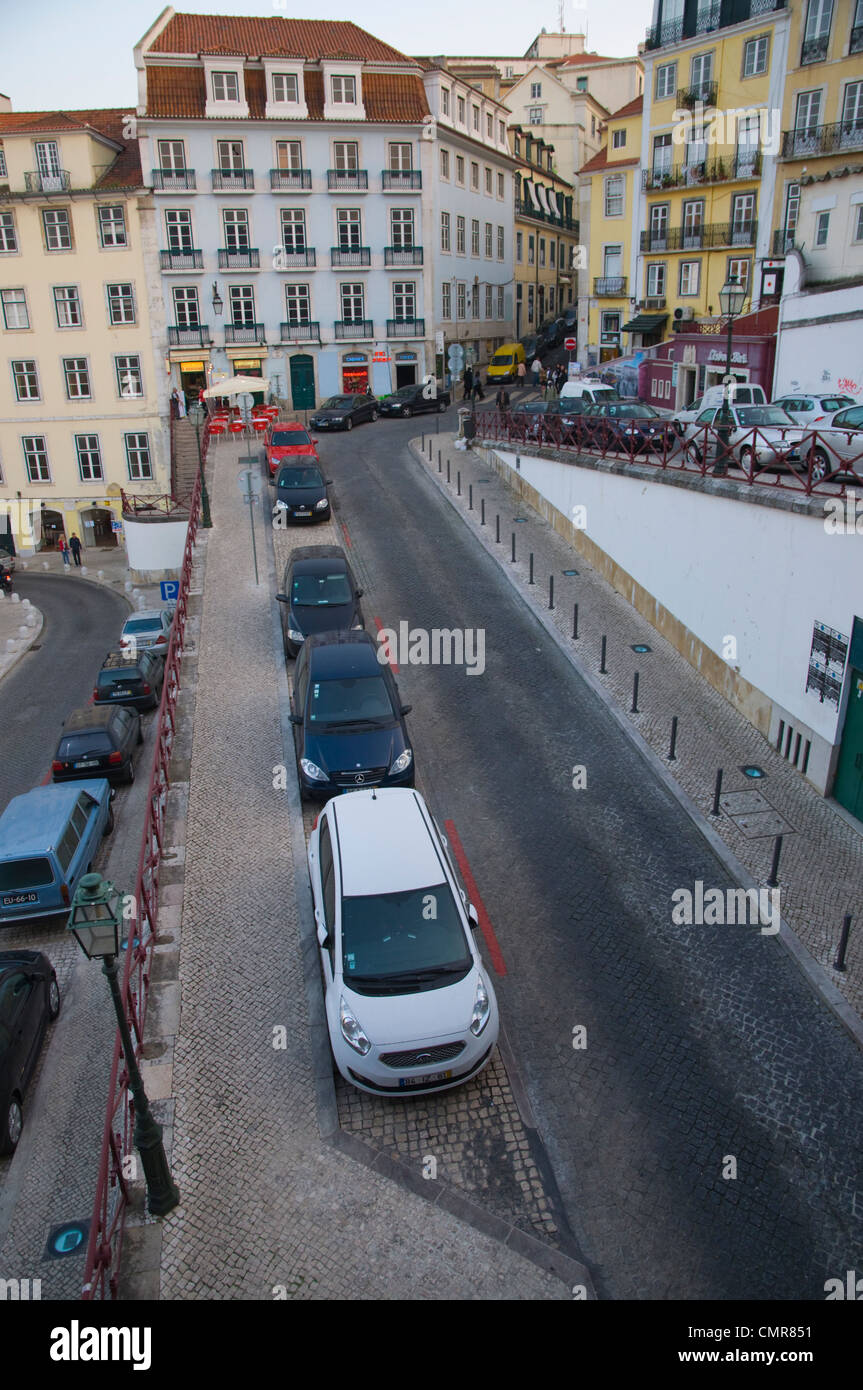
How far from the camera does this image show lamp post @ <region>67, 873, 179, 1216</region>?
632cm

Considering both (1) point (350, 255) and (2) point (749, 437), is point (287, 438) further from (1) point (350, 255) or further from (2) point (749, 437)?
(1) point (350, 255)

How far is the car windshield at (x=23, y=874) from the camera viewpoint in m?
12.5

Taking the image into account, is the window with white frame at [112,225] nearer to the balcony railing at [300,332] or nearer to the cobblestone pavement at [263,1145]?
the balcony railing at [300,332]

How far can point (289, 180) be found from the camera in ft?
139

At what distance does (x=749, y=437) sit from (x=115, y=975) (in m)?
15.5

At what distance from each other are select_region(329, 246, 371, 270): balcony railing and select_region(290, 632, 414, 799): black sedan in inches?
1435

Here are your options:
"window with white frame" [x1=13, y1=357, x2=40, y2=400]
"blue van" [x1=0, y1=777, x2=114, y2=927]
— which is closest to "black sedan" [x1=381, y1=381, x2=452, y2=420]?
"window with white frame" [x1=13, y1=357, x2=40, y2=400]

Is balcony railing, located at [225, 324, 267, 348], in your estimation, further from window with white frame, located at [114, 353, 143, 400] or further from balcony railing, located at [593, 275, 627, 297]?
balcony railing, located at [593, 275, 627, 297]

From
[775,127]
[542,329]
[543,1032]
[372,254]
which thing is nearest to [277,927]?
[543,1032]

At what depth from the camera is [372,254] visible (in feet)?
147

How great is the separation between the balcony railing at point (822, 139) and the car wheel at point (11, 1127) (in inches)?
1492

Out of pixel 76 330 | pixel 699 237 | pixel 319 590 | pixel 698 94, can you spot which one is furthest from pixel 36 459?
pixel 698 94

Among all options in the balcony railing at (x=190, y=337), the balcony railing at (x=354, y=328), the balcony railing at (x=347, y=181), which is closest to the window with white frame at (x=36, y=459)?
the balcony railing at (x=190, y=337)

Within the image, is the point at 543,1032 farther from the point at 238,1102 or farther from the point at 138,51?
the point at 138,51
